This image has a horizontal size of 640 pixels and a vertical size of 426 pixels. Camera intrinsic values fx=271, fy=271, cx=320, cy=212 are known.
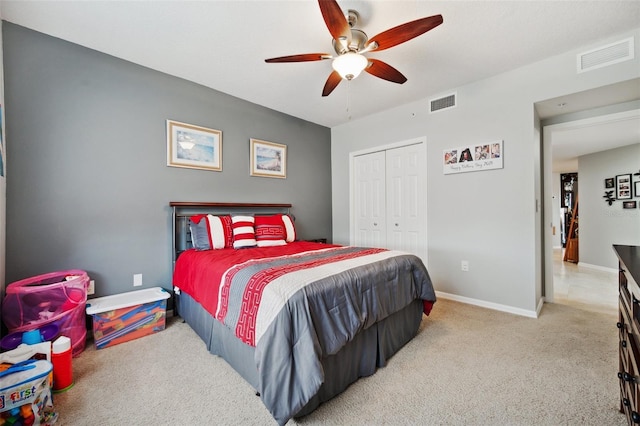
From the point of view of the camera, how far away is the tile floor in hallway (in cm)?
316

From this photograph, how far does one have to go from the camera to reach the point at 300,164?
432 cm

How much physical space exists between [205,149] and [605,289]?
18.5 ft

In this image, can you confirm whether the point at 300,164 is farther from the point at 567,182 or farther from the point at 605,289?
the point at 567,182

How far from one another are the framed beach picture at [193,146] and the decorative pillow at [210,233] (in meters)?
0.66

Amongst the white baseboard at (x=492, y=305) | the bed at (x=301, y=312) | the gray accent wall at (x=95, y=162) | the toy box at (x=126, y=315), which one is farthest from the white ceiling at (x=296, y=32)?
the white baseboard at (x=492, y=305)

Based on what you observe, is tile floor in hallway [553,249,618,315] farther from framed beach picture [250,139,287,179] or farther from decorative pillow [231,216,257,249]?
framed beach picture [250,139,287,179]

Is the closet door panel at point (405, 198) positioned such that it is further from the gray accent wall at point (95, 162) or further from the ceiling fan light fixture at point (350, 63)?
the gray accent wall at point (95, 162)

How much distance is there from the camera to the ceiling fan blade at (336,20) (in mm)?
1604

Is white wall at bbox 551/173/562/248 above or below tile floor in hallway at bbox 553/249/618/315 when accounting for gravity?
above

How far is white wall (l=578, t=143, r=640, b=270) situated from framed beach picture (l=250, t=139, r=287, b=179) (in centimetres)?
585

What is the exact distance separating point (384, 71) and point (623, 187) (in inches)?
210

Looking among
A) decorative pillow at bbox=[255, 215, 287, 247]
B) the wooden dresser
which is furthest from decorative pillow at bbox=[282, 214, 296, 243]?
the wooden dresser

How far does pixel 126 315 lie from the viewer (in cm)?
236

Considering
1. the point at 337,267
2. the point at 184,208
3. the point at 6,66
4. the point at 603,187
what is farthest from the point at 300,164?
the point at 603,187
